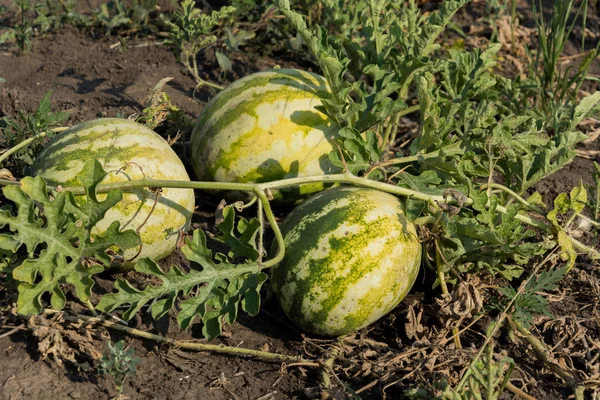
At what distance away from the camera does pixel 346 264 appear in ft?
9.74

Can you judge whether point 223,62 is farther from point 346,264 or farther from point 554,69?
point 346,264

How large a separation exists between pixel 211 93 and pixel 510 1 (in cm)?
276

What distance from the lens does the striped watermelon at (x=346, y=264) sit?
2.97 m

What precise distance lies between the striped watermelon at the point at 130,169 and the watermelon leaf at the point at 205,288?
392 mm

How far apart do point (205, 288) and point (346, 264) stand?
22.6 inches

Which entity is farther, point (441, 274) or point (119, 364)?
point (441, 274)

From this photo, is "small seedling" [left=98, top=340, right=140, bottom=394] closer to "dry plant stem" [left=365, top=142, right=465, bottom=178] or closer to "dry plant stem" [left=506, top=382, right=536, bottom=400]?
"dry plant stem" [left=365, top=142, right=465, bottom=178]

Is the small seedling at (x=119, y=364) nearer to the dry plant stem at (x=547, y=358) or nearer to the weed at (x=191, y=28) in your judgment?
the dry plant stem at (x=547, y=358)

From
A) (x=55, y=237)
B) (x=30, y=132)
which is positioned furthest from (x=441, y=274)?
(x=30, y=132)

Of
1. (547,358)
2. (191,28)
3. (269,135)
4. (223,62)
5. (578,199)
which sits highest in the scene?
(191,28)

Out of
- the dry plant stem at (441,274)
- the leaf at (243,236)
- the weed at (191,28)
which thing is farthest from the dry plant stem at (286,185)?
the weed at (191,28)

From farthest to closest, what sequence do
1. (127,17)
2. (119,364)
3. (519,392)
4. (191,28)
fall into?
(127,17), (191,28), (519,392), (119,364)

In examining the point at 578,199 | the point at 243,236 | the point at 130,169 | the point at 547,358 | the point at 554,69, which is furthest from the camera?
the point at 554,69

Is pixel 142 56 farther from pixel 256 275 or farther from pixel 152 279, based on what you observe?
pixel 256 275
